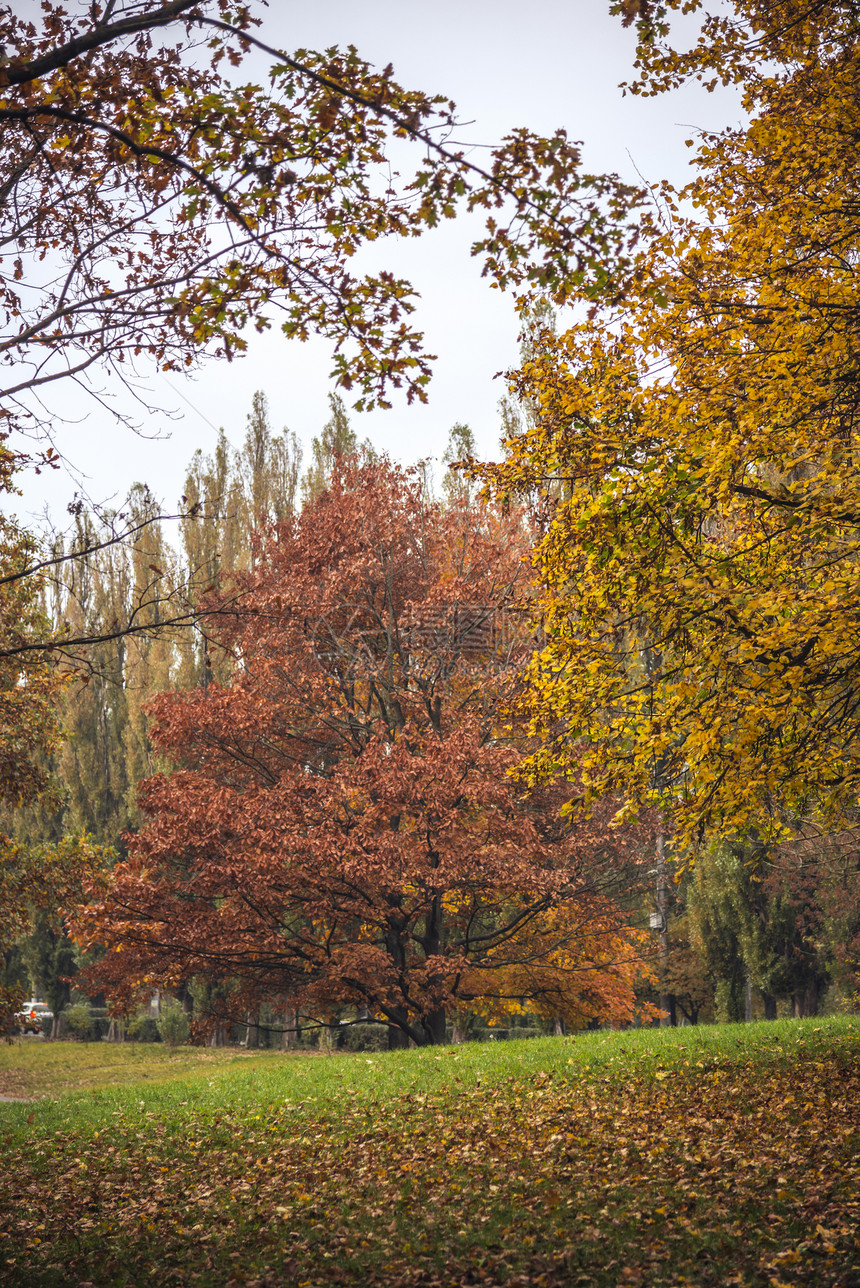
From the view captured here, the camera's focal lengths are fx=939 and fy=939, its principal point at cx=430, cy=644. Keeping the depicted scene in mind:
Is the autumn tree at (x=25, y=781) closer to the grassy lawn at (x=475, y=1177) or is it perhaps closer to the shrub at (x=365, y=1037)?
the grassy lawn at (x=475, y=1177)

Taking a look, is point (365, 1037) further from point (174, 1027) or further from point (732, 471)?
point (732, 471)

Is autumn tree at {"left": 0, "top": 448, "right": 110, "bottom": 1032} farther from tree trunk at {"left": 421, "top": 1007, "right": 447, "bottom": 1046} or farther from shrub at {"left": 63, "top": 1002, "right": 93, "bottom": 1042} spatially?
shrub at {"left": 63, "top": 1002, "right": 93, "bottom": 1042}

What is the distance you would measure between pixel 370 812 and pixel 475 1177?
6.66m

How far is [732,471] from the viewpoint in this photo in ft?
21.2

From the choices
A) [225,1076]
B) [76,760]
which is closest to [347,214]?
[225,1076]

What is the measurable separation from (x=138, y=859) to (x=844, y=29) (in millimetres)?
12329

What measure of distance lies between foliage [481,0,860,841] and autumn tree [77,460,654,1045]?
4362 mm

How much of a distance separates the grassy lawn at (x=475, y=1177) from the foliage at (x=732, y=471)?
2.22m

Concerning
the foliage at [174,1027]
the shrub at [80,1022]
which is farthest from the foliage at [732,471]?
the shrub at [80,1022]

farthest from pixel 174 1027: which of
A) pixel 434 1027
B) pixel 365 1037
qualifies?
pixel 434 1027

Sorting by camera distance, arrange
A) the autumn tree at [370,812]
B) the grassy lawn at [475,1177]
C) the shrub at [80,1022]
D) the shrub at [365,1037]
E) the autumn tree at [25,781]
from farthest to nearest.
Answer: the shrub at [80,1022], the shrub at [365,1037], the autumn tree at [370,812], the autumn tree at [25,781], the grassy lawn at [475,1177]

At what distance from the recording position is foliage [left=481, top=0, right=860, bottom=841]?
20.1 ft

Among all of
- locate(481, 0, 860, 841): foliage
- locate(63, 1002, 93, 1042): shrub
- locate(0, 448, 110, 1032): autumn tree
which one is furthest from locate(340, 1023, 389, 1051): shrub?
locate(481, 0, 860, 841): foliage

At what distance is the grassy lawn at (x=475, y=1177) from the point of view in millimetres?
4465
